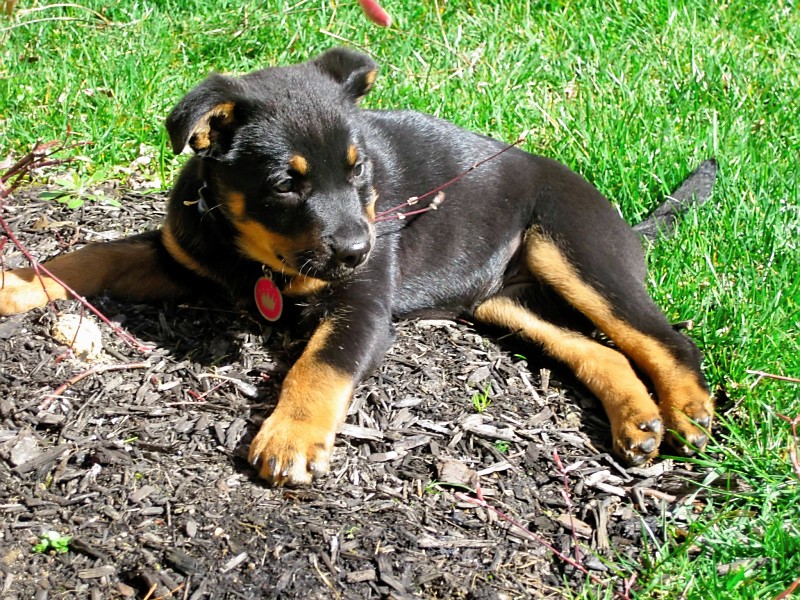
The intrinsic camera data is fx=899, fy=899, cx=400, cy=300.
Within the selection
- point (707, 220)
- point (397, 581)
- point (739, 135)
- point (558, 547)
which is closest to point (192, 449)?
point (397, 581)

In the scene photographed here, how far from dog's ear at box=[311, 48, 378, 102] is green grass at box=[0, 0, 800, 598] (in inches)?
54.2

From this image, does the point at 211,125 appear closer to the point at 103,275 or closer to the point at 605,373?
the point at 103,275

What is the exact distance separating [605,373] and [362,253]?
3.60 feet

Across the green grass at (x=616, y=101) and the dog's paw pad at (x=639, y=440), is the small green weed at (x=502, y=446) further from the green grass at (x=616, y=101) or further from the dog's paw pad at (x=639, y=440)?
the green grass at (x=616, y=101)

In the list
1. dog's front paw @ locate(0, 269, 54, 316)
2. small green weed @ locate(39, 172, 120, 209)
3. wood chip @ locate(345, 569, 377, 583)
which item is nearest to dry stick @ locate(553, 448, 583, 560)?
wood chip @ locate(345, 569, 377, 583)

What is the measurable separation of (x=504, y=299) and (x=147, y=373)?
5.19 feet

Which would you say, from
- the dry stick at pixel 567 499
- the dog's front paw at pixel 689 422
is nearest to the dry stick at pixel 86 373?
the dry stick at pixel 567 499

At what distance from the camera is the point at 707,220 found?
4316 millimetres

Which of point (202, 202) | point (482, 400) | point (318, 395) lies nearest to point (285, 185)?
point (202, 202)

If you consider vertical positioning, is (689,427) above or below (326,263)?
below

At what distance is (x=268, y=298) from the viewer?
362 cm

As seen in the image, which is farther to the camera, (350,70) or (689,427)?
(350,70)

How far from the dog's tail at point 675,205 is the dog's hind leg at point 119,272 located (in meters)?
2.19

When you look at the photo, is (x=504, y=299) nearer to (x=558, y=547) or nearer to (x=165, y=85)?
(x=558, y=547)
